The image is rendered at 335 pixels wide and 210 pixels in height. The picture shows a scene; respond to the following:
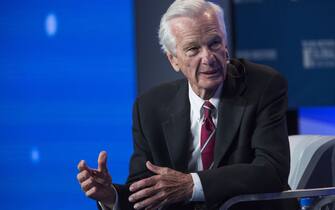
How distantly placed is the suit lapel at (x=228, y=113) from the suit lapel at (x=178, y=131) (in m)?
0.13

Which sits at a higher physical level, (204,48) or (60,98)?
(204,48)

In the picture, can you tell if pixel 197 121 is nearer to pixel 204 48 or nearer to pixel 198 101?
pixel 198 101

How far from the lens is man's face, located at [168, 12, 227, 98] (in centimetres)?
262

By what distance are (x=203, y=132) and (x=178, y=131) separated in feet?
0.32

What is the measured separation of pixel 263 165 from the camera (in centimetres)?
251

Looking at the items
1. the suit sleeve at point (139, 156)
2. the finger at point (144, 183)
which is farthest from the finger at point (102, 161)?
the suit sleeve at point (139, 156)

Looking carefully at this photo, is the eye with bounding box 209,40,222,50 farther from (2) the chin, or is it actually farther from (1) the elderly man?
(2) the chin

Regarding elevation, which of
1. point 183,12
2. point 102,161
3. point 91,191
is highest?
point 183,12

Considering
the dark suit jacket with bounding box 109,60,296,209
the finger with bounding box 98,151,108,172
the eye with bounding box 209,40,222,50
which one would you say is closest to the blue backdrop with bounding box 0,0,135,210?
the dark suit jacket with bounding box 109,60,296,209

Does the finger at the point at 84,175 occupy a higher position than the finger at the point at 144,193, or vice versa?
the finger at the point at 84,175

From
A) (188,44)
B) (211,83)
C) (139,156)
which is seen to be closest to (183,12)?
(188,44)

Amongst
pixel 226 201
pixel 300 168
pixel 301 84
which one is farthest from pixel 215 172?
pixel 301 84

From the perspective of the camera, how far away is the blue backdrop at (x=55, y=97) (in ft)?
16.0

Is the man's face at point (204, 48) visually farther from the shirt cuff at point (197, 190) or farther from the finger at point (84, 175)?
the finger at point (84, 175)
